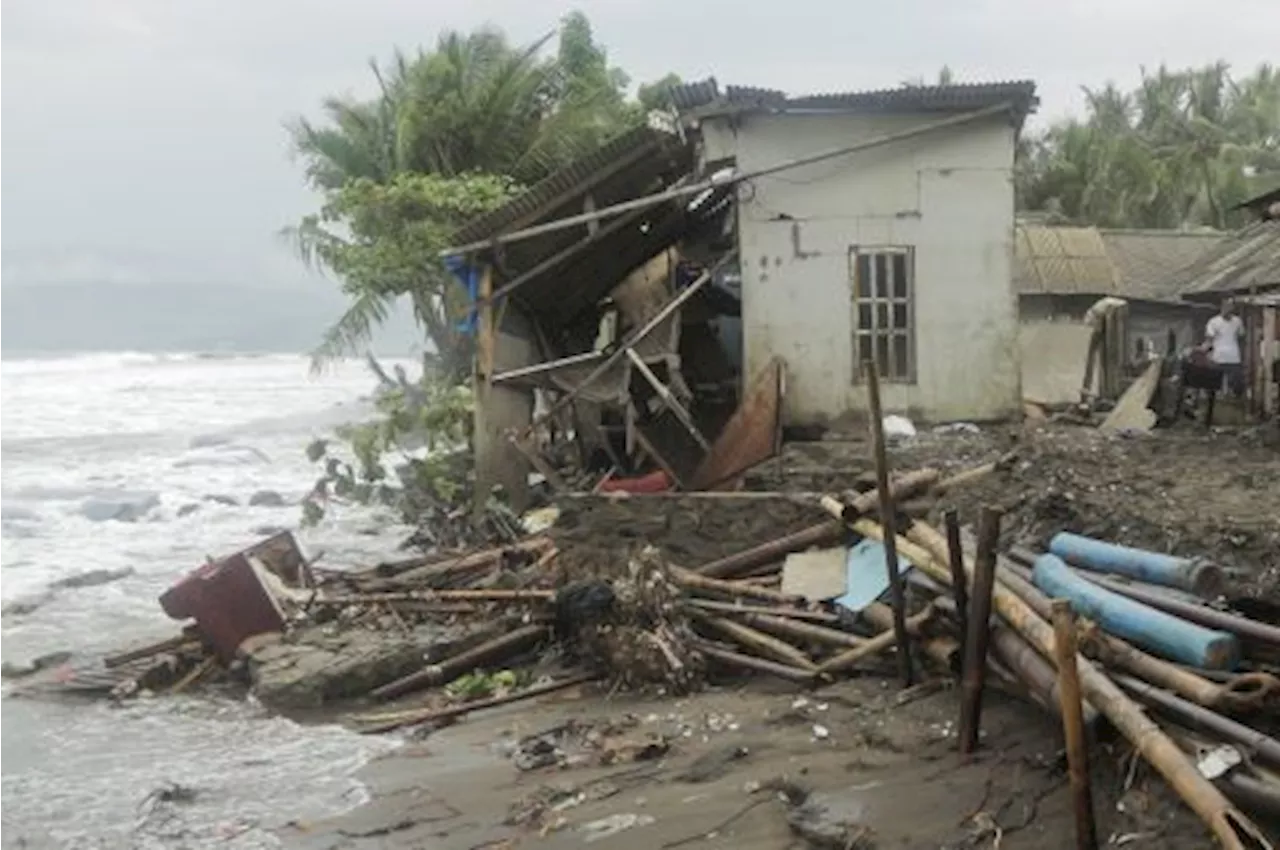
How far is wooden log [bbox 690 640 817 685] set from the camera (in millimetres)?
8227

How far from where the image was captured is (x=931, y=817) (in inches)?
230

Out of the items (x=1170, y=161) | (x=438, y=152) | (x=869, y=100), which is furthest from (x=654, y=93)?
(x=1170, y=161)

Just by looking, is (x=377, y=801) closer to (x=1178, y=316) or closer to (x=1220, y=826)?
(x=1220, y=826)

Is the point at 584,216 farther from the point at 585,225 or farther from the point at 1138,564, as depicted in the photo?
the point at 1138,564

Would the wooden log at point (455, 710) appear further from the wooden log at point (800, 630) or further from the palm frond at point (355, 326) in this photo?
the palm frond at point (355, 326)

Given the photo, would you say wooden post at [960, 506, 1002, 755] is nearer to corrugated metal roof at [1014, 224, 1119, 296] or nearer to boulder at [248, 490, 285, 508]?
boulder at [248, 490, 285, 508]

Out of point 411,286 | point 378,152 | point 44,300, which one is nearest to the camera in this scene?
point 411,286

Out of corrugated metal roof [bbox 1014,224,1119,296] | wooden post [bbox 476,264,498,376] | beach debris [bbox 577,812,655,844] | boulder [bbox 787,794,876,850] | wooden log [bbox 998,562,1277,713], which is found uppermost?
corrugated metal roof [bbox 1014,224,1119,296]

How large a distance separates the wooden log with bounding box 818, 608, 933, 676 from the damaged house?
5.43m

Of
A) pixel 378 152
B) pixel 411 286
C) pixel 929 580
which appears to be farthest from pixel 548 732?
pixel 378 152

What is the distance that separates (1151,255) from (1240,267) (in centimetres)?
1327

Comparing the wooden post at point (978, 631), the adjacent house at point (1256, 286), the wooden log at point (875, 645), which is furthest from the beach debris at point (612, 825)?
the adjacent house at point (1256, 286)

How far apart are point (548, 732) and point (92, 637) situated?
6.70 metres

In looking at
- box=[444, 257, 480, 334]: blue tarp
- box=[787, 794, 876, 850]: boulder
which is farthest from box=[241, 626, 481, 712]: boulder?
box=[444, 257, 480, 334]: blue tarp
